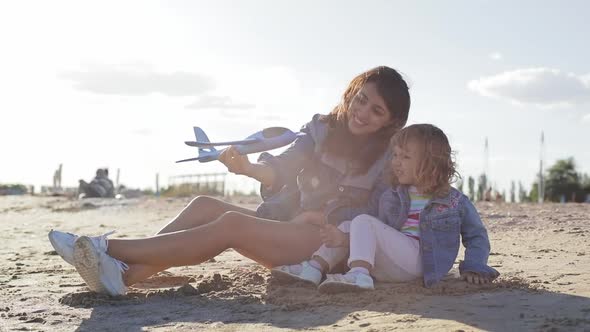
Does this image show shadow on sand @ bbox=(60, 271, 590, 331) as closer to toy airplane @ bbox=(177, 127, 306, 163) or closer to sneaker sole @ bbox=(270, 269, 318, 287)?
sneaker sole @ bbox=(270, 269, 318, 287)

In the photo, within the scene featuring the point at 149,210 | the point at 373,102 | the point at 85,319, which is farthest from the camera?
the point at 149,210

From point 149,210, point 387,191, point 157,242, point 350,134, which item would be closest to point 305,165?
point 350,134

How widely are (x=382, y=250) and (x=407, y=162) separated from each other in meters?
0.45

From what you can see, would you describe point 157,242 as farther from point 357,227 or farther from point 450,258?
point 450,258

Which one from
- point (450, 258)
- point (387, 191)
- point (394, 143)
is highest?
point (394, 143)

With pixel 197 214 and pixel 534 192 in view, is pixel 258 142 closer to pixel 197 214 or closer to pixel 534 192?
pixel 197 214

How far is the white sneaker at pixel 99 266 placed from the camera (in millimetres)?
3594

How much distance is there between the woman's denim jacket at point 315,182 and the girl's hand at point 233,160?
0.25 m

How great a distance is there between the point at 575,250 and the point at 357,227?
2257mm

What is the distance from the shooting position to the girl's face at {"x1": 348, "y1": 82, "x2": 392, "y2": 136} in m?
4.03

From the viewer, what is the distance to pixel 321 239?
4051mm

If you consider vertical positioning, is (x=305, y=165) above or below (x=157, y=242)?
above

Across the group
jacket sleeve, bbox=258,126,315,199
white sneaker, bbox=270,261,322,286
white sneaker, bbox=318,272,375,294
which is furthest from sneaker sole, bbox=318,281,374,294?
jacket sleeve, bbox=258,126,315,199

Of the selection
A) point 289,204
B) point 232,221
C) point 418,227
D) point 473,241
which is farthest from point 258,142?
point 473,241
